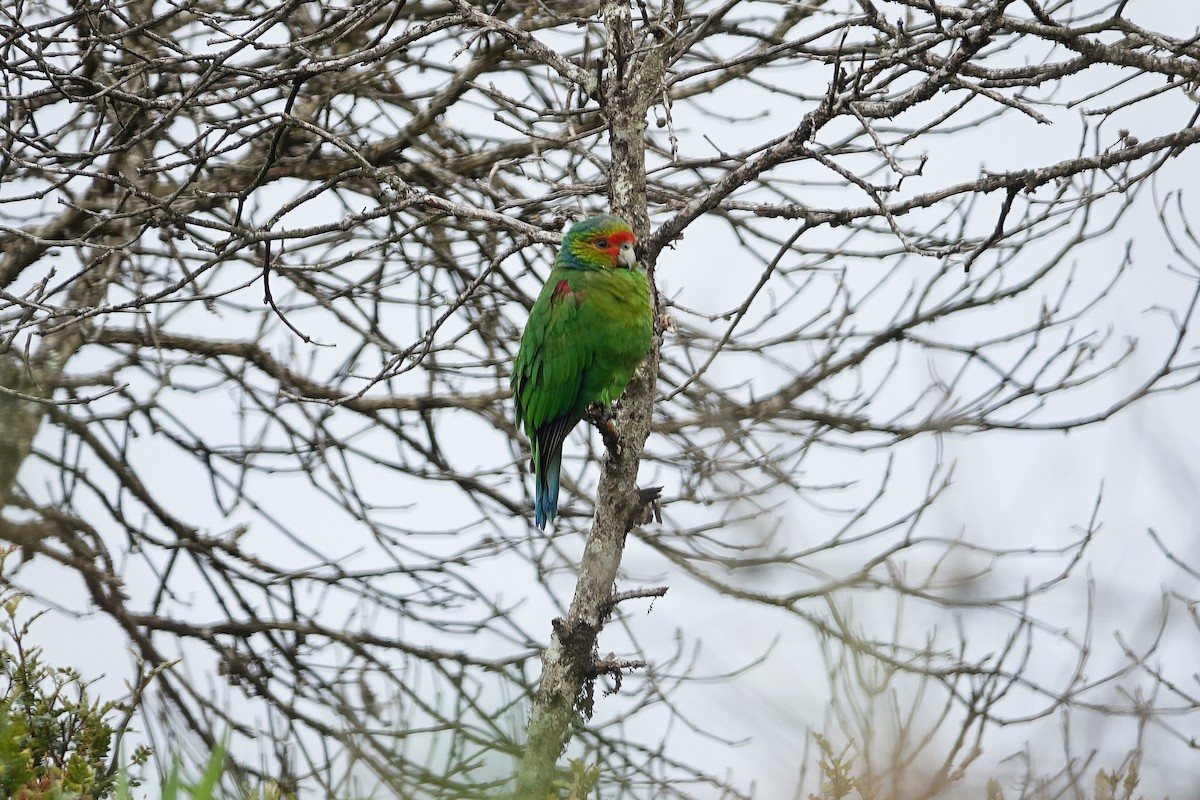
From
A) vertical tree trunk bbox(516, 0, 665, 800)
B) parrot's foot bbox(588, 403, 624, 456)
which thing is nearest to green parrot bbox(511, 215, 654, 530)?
vertical tree trunk bbox(516, 0, 665, 800)

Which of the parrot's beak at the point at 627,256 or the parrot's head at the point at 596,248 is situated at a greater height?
the parrot's head at the point at 596,248

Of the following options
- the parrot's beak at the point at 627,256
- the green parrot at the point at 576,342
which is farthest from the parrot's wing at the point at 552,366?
the parrot's beak at the point at 627,256

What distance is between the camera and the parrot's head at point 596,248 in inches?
156

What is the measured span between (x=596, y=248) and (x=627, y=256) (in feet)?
1.05

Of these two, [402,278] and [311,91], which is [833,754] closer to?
[402,278]

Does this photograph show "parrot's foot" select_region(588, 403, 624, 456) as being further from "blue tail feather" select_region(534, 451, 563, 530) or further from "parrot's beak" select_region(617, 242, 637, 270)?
"blue tail feather" select_region(534, 451, 563, 530)

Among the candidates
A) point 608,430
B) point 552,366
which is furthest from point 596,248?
point 608,430

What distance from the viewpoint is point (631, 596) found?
320 cm

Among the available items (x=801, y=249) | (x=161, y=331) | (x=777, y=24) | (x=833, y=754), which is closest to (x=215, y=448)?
(x=161, y=331)

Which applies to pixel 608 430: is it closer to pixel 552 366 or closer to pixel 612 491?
pixel 612 491

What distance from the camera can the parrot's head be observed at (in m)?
3.97

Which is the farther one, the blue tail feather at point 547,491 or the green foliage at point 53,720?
the blue tail feather at point 547,491

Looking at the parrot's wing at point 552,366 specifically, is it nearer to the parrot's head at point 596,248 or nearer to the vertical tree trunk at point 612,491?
the parrot's head at point 596,248

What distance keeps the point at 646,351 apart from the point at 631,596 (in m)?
1.09
